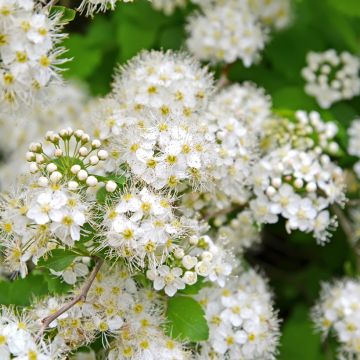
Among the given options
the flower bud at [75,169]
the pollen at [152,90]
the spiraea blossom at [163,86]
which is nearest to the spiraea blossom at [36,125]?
the spiraea blossom at [163,86]

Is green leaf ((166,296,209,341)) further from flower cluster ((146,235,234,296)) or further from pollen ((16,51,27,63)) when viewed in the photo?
pollen ((16,51,27,63))

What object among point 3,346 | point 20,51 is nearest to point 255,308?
point 3,346

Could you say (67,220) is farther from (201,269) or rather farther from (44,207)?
(201,269)

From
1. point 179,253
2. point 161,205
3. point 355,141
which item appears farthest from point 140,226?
point 355,141

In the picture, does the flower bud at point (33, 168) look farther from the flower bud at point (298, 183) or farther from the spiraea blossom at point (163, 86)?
the flower bud at point (298, 183)

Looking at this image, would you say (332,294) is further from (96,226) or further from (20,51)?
(20,51)

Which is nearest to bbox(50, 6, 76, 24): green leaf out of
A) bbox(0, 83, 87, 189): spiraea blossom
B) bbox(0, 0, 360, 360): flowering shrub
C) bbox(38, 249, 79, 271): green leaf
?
bbox(0, 0, 360, 360): flowering shrub
